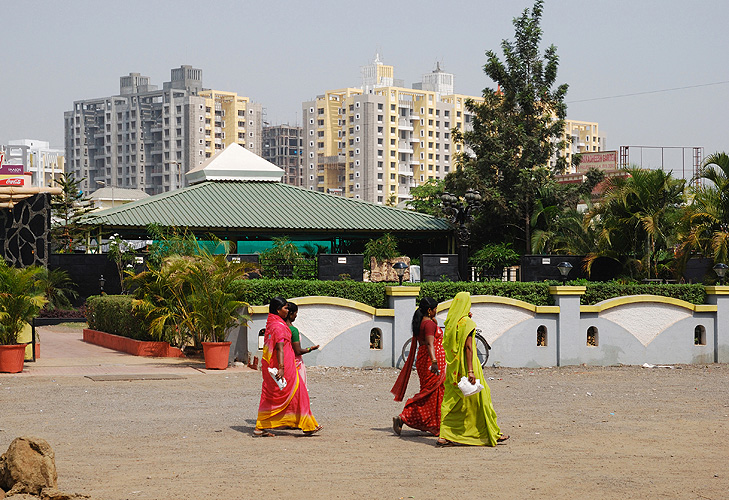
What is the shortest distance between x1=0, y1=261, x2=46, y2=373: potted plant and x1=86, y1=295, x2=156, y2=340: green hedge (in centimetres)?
354

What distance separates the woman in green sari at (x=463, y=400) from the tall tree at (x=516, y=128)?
2638cm

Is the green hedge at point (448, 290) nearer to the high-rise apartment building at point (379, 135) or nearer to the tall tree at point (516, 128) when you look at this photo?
the tall tree at point (516, 128)

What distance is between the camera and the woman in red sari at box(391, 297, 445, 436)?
1036 centimetres

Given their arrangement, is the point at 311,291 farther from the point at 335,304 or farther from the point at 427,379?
the point at 427,379

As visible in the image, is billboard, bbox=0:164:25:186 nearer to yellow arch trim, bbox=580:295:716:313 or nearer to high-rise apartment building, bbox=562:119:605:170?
yellow arch trim, bbox=580:295:716:313

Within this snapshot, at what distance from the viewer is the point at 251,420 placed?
1130 centimetres

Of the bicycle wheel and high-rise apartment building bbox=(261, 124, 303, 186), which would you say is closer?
the bicycle wheel

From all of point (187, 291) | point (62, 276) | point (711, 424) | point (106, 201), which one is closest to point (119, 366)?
point (187, 291)

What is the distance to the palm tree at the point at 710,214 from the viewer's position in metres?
21.3

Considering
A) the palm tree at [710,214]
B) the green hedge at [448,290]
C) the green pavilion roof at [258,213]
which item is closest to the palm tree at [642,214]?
the palm tree at [710,214]

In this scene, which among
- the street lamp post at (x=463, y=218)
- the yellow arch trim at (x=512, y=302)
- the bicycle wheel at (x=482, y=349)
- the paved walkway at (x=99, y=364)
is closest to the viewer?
the paved walkway at (x=99, y=364)

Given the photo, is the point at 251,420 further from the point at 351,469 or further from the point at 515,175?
the point at 515,175

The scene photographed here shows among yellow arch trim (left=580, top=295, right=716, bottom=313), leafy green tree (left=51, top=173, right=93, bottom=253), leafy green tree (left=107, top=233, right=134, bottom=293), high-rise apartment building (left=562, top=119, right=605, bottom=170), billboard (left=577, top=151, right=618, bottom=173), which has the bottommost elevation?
yellow arch trim (left=580, top=295, right=716, bottom=313)

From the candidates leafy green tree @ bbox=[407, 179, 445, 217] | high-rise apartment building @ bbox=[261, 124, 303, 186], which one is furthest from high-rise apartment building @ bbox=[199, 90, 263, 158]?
leafy green tree @ bbox=[407, 179, 445, 217]
